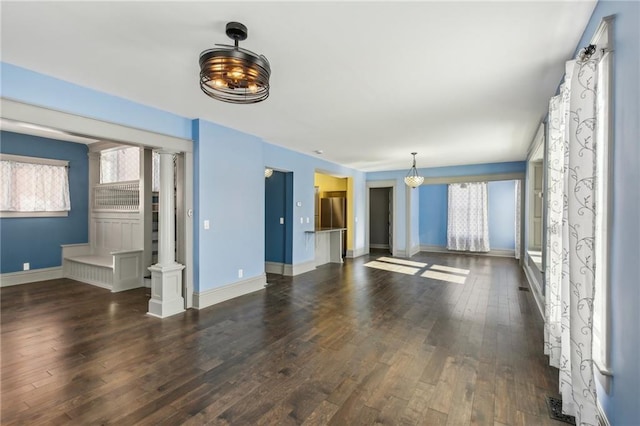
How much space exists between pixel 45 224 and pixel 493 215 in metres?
11.1

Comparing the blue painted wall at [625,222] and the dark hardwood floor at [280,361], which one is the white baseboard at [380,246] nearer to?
the dark hardwood floor at [280,361]

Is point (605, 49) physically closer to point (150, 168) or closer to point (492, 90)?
point (492, 90)

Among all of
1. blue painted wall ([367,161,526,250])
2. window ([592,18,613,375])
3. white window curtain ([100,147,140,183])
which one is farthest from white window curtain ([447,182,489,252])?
white window curtain ([100,147,140,183])

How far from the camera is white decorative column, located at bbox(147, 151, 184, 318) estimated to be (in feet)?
12.9

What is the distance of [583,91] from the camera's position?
176 centimetres

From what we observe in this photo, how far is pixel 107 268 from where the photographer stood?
526 centimetres

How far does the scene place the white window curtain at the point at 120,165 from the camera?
6008 millimetres

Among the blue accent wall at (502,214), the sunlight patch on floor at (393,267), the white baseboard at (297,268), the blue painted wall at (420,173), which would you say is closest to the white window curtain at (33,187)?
the white baseboard at (297,268)

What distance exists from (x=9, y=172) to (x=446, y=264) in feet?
29.9

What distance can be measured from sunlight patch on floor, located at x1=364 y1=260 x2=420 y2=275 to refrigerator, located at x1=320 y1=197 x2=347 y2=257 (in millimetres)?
1312

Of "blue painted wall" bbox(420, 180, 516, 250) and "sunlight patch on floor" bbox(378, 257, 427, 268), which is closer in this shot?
"sunlight patch on floor" bbox(378, 257, 427, 268)

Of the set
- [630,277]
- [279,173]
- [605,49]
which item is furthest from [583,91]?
[279,173]

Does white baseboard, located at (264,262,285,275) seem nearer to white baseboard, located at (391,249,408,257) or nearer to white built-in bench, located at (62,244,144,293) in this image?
white built-in bench, located at (62,244,144,293)

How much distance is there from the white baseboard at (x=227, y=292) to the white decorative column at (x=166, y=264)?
0.23 m
